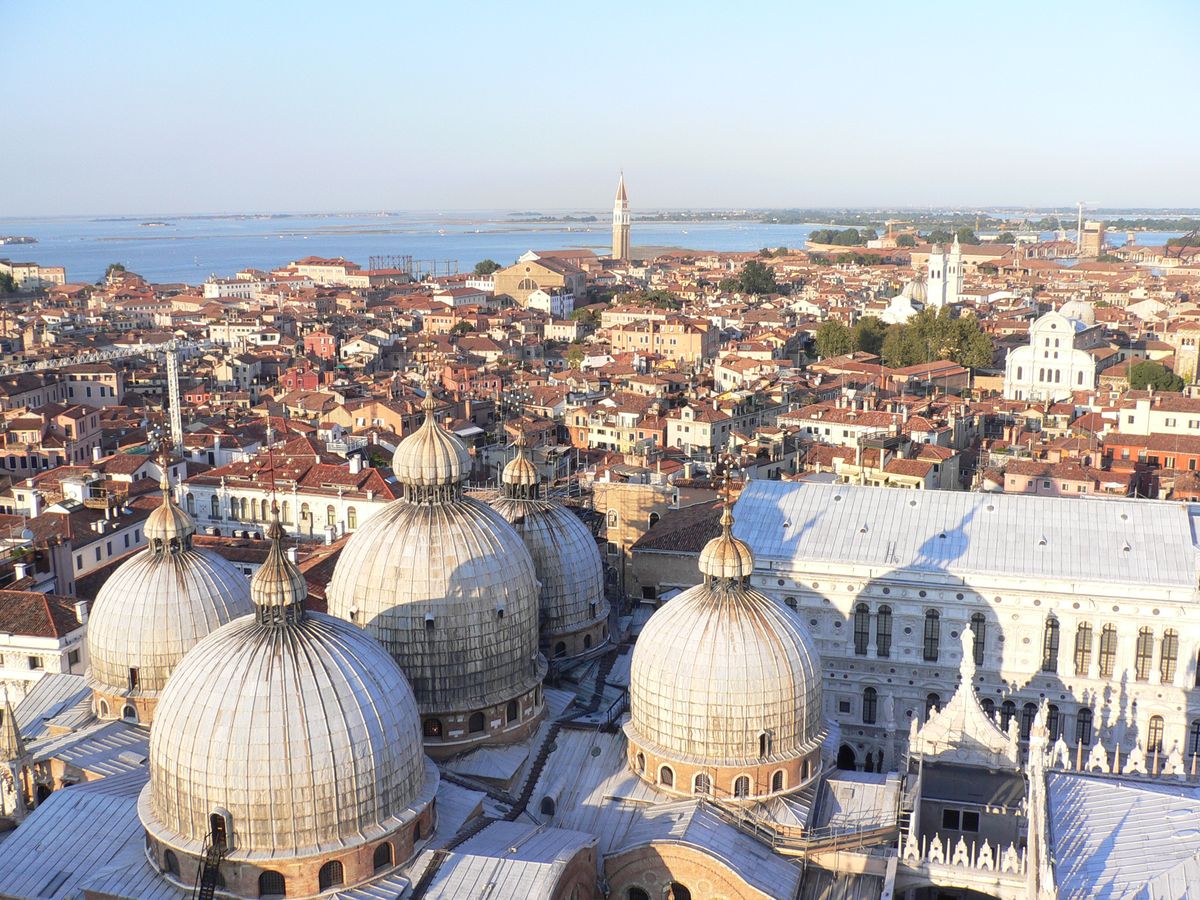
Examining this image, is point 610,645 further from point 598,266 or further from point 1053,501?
point 598,266

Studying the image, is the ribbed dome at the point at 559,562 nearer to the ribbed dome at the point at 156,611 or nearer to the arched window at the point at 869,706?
the ribbed dome at the point at 156,611

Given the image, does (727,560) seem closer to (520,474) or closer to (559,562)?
(559,562)

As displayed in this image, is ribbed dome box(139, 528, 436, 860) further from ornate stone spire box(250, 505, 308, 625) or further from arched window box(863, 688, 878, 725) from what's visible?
arched window box(863, 688, 878, 725)

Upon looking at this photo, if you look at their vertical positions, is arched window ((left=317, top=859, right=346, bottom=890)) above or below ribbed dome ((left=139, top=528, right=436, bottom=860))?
below

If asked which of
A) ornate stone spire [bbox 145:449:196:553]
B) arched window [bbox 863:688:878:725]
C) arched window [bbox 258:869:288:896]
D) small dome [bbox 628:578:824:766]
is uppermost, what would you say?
ornate stone spire [bbox 145:449:196:553]

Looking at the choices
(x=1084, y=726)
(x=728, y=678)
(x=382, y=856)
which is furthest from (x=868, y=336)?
(x=382, y=856)

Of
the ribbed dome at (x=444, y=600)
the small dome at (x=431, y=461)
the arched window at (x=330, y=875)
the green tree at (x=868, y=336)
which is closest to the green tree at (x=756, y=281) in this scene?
the green tree at (x=868, y=336)

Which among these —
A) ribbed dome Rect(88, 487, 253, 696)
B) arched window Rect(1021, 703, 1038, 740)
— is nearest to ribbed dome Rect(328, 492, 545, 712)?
ribbed dome Rect(88, 487, 253, 696)
